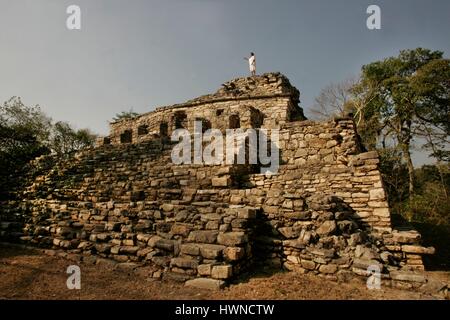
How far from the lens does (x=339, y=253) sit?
4707mm

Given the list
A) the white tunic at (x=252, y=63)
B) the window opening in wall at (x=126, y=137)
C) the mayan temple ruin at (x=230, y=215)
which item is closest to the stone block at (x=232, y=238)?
the mayan temple ruin at (x=230, y=215)

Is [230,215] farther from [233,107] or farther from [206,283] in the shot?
[233,107]

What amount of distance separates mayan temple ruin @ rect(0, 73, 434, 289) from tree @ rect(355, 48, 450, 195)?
1205 centimetres

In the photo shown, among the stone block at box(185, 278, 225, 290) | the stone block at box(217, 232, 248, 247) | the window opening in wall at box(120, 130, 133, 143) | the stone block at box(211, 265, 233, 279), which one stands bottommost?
the stone block at box(185, 278, 225, 290)

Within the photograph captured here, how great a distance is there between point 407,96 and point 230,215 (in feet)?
55.0

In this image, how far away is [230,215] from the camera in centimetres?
534

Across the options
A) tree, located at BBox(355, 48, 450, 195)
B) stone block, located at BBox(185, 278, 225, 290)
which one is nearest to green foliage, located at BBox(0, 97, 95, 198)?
stone block, located at BBox(185, 278, 225, 290)

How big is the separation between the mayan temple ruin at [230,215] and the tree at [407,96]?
12054 millimetres

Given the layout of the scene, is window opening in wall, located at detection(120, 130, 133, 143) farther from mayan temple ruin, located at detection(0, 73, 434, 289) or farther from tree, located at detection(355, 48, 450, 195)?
tree, located at detection(355, 48, 450, 195)

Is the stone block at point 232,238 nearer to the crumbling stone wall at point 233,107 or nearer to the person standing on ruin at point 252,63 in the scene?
the crumbling stone wall at point 233,107

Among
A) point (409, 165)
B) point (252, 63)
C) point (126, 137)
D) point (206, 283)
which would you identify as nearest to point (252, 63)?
point (252, 63)

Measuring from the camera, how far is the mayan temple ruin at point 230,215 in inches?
181

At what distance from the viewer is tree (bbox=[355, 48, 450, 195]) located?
1514cm

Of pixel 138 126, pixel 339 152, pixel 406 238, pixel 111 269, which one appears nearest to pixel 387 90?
pixel 339 152
